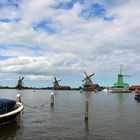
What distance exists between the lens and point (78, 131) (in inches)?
1130

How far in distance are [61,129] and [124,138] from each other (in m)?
6.36

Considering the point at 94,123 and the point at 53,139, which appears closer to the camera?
the point at 53,139

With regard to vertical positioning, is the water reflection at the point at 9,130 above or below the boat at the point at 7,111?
below

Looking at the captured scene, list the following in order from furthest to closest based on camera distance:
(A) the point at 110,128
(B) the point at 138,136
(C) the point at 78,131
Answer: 1. (A) the point at 110,128
2. (C) the point at 78,131
3. (B) the point at 138,136

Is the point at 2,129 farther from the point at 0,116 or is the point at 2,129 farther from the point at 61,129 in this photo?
the point at 61,129

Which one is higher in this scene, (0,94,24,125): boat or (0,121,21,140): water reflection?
(0,94,24,125): boat

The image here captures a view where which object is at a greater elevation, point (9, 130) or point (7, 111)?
point (7, 111)

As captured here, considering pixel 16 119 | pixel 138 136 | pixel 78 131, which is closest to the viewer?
pixel 138 136

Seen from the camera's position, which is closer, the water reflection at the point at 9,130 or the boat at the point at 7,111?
the water reflection at the point at 9,130

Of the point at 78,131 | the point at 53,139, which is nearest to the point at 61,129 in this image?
the point at 78,131

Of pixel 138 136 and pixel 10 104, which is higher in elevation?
pixel 10 104

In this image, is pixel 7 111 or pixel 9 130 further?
pixel 7 111

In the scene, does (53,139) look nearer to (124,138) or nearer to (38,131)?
(38,131)

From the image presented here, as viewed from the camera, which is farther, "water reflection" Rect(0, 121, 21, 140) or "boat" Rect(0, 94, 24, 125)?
"boat" Rect(0, 94, 24, 125)
